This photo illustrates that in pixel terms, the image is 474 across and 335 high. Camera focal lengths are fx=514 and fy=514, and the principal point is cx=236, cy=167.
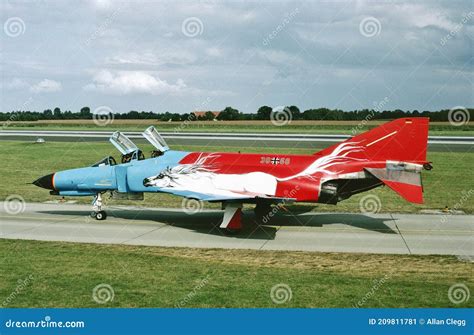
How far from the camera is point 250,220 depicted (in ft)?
77.2

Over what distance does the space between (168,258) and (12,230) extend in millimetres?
8165

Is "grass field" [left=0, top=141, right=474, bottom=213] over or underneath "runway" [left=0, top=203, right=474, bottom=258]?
over

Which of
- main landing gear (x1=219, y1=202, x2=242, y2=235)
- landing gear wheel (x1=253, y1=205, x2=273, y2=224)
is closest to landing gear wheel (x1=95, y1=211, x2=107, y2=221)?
main landing gear (x1=219, y1=202, x2=242, y2=235)

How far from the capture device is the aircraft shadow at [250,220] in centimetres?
2128

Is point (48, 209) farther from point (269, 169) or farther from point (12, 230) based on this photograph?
point (269, 169)

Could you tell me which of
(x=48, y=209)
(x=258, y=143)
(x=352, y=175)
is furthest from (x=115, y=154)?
(x=352, y=175)

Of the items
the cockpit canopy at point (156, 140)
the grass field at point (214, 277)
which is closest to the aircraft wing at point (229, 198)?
the grass field at point (214, 277)

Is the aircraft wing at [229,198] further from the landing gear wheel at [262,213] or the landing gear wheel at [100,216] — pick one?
the landing gear wheel at [100,216]

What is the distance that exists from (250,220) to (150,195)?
8.71 meters

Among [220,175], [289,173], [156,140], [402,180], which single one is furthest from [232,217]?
[402,180]

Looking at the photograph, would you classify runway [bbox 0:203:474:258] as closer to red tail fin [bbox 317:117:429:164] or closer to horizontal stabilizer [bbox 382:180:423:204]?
horizontal stabilizer [bbox 382:180:423:204]

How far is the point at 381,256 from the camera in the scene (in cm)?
1708

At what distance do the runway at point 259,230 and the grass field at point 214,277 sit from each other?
1286 mm

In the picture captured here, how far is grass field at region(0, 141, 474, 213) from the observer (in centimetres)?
2738
